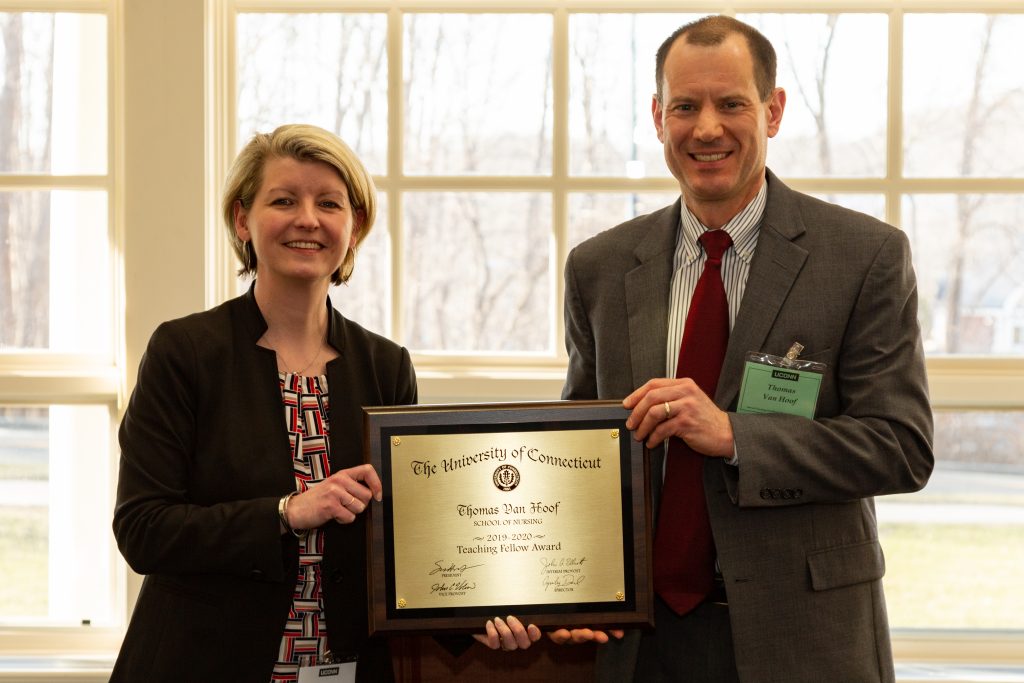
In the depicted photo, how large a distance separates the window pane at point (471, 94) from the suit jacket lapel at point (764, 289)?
3.77 feet

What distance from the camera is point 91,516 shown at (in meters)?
2.84

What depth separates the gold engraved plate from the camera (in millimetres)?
1731

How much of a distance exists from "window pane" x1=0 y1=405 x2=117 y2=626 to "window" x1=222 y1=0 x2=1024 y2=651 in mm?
868

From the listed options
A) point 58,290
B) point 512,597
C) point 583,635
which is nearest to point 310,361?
point 512,597

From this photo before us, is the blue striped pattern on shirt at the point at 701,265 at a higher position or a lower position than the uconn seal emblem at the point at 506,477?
higher

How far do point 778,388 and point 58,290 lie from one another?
2.08 m

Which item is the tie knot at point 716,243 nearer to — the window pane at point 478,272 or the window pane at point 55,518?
the window pane at point 478,272

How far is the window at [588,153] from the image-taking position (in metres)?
2.83

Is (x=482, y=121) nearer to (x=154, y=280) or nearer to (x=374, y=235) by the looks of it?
(x=374, y=235)

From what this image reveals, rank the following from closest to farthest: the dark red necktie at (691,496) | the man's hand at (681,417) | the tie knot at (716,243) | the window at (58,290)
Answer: the man's hand at (681,417) < the dark red necktie at (691,496) < the tie knot at (716,243) < the window at (58,290)

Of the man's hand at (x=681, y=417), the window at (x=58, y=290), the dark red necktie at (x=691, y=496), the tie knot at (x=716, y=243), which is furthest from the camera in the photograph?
the window at (x=58, y=290)

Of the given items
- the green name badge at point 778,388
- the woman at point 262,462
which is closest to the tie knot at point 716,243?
the green name badge at point 778,388

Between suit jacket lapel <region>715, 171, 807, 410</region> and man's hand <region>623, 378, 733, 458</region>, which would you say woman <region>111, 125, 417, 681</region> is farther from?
suit jacket lapel <region>715, 171, 807, 410</region>

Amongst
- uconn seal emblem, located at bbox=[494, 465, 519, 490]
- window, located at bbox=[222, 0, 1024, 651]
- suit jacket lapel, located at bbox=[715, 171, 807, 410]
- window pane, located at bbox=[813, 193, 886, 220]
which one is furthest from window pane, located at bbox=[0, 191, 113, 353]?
window pane, located at bbox=[813, 193, 886, 220]
